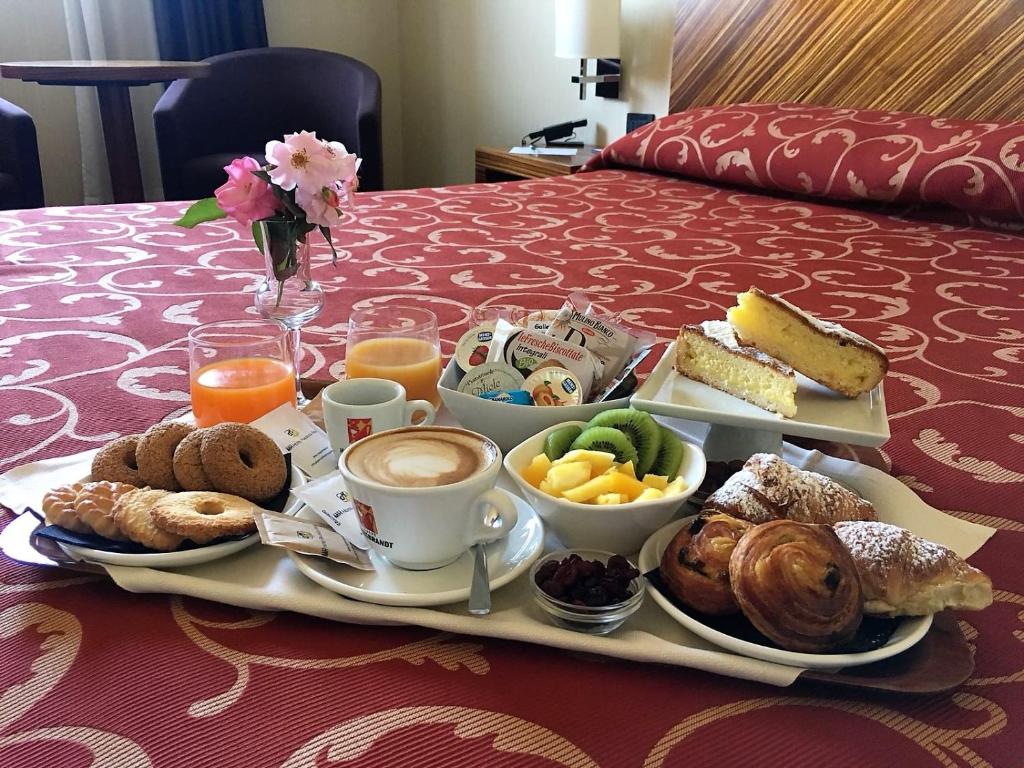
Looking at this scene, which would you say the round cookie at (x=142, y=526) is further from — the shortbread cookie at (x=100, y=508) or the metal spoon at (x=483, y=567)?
the metal spoon at (x=483, y=567)

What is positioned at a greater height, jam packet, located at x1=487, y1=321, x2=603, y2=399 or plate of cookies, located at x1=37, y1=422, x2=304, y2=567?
jam packet, located at x1=487, y1=321, x2=603, y2=399

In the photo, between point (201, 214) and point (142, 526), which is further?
point (201, 214)

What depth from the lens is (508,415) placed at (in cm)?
78

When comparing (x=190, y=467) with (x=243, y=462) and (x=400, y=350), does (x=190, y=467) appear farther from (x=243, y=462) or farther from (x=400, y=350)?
(x=400, y=350)

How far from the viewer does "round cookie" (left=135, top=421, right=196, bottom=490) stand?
688mm

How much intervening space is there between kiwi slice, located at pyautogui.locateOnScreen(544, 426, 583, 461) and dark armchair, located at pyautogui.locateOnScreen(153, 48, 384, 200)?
9.86ft

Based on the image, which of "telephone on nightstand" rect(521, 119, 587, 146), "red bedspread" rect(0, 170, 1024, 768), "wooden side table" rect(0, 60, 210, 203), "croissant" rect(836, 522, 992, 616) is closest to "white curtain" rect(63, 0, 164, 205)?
"wooden side table" rect(0, 60, 210, 203)

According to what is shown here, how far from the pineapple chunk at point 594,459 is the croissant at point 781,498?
0.08 meters

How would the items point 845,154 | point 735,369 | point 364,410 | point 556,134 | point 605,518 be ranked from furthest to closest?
point 556,134
point 845,154
point 735,369
point 364,410
point 605,518

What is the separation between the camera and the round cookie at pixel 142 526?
0.61 m

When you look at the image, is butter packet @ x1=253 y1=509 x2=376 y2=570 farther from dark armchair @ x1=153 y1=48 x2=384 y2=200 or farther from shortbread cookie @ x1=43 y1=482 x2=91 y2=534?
dark armchair @ x1=153 y1=48 x2=384 y2=200

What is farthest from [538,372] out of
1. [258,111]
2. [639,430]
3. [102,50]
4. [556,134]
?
[102,50]

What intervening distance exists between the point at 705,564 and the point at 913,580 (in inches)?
5.0

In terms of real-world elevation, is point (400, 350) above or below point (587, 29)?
below
